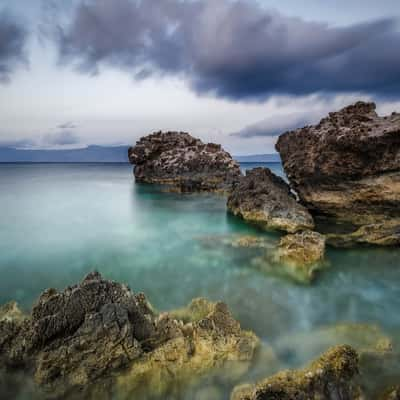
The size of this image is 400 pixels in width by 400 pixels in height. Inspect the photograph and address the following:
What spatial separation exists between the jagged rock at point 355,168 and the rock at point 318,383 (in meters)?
7.93

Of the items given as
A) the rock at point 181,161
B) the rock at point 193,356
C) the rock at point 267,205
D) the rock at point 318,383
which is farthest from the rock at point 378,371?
the rock at point 181,161

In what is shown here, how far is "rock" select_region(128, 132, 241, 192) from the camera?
34.2 meters

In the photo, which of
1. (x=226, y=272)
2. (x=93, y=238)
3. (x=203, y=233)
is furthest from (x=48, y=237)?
(x=226, y=272)

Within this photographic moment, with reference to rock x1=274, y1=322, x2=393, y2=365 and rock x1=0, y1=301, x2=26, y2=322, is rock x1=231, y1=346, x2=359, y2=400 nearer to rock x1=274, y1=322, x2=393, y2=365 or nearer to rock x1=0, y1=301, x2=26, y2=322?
rock x1=274, y1=322, x2=393, y2=365

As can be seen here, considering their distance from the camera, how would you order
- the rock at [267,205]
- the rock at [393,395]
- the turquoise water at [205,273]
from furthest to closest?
the rock at [267,205] < the turquoise water at [205,273] < the rock at [393,395]

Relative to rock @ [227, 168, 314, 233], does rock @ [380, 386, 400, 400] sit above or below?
below

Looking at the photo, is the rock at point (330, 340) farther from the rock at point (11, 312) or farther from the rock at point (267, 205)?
the rock at point (267, 205)

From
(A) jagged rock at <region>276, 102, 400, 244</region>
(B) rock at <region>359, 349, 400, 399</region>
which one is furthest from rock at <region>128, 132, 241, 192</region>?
(B) rock at <region>359, 349, 400, 399</region>

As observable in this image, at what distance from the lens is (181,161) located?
36406 mm

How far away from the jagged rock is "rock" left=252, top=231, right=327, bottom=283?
8.98 ft

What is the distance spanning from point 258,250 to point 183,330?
5.96 meters

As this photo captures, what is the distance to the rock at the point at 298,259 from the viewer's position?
27.1ft

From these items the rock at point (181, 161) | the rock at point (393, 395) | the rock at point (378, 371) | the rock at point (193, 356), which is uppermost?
the rock at point (181, 161)

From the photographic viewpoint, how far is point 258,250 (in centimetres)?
1025
